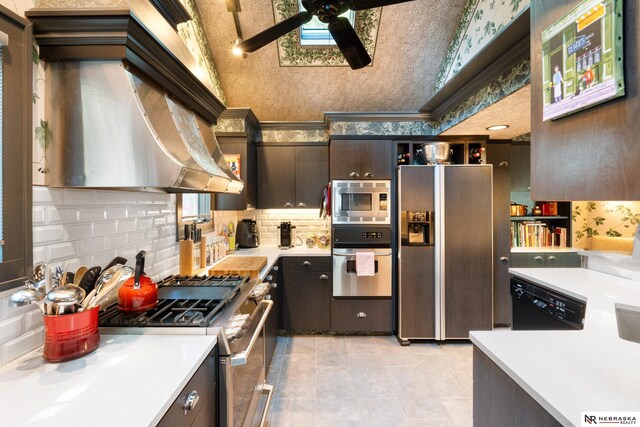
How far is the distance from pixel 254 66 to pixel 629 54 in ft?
9.49

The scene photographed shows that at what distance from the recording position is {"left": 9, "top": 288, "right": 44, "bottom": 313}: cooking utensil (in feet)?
2.71

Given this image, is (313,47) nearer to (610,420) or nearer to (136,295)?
(136,295)

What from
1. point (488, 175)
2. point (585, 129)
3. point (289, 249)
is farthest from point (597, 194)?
point (289, 249)

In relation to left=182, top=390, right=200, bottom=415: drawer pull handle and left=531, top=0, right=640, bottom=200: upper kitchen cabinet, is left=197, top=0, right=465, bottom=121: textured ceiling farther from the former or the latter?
left=182, top=390, right=200, bottom=415: drawer pull handle

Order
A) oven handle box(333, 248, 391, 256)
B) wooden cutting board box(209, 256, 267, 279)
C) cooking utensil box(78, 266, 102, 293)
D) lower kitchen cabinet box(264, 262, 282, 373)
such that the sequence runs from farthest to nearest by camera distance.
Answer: oven handle box(333, 248, 391, 256) < lower kitchen cabinet box(264, 262, 282, 373) < wooden cutting board box(209, 256, 267, 279) < cooking utensil box(78, 266, 102, 293)

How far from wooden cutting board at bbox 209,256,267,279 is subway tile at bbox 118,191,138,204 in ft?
2.53

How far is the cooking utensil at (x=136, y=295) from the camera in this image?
1.24m

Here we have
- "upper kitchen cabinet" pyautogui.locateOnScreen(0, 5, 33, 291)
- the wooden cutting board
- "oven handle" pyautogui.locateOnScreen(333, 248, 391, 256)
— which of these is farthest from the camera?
"oven handle" pyautogui.locateOnScreen(333, 248, 391, 256)

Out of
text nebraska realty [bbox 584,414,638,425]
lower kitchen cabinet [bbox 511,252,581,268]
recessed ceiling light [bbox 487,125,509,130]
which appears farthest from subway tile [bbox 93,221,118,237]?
lower kitchen cabinet [bbox 511,252,581,268]

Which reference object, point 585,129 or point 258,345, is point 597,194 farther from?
point 258,345

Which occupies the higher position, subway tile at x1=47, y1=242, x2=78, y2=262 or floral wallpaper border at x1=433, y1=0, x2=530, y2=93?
floral wallpaper border at x1=433, y1=0, x2=530, y2=93

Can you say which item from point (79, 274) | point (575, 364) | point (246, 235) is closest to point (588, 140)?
point (575, 364)

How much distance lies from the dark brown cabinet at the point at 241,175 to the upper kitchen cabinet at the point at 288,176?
21 centimetres

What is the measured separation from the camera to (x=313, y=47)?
2.84 metres
